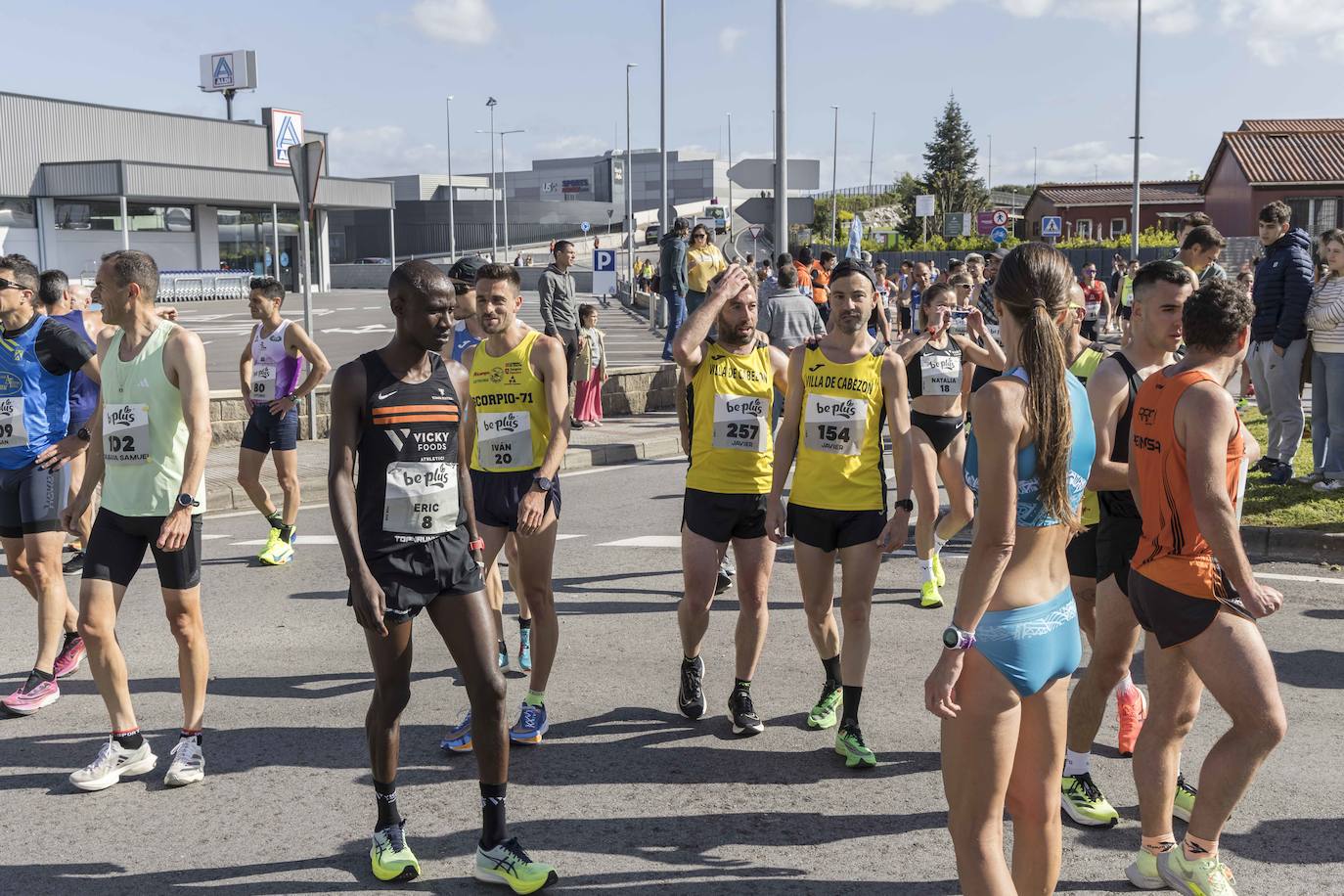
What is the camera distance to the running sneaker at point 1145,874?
12.9 feet

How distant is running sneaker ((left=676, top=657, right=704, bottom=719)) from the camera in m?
5.61

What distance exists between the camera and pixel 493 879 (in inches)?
158

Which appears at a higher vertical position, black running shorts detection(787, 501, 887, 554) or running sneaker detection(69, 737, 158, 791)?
black running shorts detection(787, 501, 887, 554)

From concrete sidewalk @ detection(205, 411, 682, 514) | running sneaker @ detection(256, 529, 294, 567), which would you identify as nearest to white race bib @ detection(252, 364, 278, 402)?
running sneaker @ detection(256, 529, 294, 567)

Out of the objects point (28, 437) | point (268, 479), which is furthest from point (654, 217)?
point (28, 437)

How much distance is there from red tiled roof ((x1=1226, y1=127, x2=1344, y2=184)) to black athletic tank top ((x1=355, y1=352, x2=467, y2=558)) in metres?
50.6

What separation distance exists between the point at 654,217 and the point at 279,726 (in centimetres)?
8964

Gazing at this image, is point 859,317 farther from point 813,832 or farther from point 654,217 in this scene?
point 654,217

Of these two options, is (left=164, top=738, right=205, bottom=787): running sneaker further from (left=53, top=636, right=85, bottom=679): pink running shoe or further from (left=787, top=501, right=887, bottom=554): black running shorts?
(left=787, top=501, right=887, bottom=554): black running shorts

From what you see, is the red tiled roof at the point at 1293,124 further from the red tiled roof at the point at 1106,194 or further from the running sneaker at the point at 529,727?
the running sneaker at the point at 529,727

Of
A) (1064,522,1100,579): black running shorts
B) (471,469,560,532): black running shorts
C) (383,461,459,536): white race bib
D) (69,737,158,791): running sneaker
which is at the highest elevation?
(383,461,459,536): white race bib

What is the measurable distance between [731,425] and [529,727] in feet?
5.07

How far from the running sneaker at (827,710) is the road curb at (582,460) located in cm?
668

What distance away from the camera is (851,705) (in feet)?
16.8
